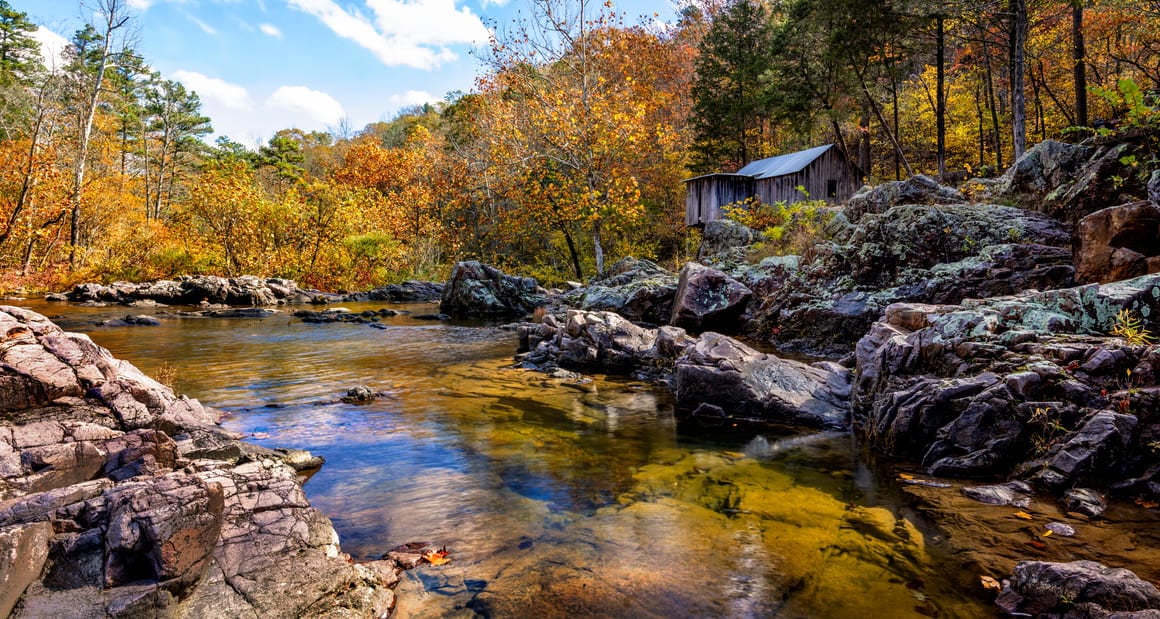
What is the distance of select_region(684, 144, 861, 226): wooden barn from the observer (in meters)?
27.5

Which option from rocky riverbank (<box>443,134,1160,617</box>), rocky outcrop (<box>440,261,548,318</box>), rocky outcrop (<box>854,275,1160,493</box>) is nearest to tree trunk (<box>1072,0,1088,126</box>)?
rocky riverbank (<box>443,134,1160,617</box>)

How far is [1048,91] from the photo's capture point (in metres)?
23.9

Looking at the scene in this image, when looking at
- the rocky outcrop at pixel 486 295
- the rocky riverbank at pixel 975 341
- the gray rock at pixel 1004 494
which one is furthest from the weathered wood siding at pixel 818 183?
the gray rock at pixel 1004 494

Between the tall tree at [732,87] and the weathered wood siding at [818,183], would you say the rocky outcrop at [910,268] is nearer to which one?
the weathered wood siding at [818,183]

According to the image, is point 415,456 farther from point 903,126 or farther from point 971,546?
point 903,126

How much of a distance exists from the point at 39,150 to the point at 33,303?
714 cm

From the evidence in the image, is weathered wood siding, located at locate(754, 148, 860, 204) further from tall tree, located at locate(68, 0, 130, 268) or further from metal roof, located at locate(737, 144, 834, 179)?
tall tree, located at locate(68, 0, 130, 268)

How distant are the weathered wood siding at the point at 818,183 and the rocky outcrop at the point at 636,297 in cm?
1275

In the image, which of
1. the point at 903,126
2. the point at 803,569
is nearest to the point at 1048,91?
the point at 903,126

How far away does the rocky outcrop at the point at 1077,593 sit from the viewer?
2.86 meters

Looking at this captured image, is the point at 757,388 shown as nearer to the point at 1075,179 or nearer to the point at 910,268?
the point at 910,268

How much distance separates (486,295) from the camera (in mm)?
22062

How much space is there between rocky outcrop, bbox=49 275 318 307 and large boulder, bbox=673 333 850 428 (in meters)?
22.0

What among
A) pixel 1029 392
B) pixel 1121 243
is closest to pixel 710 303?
pixel 1121 243
